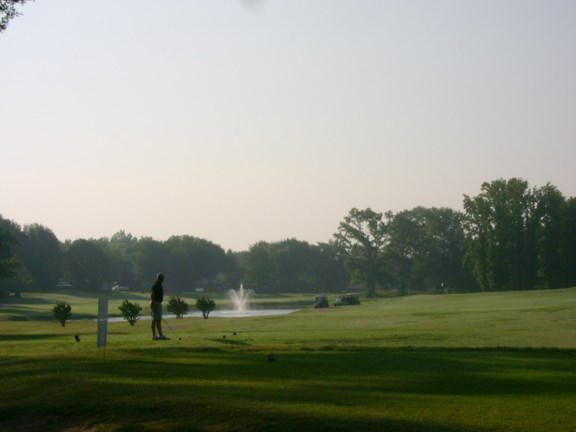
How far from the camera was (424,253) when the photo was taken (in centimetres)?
17250

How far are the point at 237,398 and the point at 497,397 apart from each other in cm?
464

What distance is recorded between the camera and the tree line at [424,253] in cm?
13238

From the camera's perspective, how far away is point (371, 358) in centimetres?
2300

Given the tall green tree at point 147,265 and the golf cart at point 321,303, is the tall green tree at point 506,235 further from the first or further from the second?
the tall green tree at point 147,265

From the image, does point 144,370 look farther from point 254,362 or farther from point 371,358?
point 371,358

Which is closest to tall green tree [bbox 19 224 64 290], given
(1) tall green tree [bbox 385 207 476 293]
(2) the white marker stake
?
(1) tall green tree [bbox 385 207 476 293]

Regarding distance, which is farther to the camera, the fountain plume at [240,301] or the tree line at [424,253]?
the tree line at [424,253]

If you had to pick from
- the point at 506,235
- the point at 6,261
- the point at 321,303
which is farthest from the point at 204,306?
the point at 506,235

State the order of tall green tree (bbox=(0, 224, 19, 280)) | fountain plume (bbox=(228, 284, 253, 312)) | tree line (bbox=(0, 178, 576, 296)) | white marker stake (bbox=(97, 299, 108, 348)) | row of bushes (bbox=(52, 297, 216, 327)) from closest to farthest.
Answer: white marker stake (bbox=(97, 299, 108, 348)) < row of bushes (bbox=(52, 297, 216, 327)) < tall green tree (bbox=(0, 224, 19, 280)) < fountain plume (bbox=(228, 284, 253, 312)) < tree line (bbox=(0, 178, 576, 296))

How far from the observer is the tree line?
132375 mm

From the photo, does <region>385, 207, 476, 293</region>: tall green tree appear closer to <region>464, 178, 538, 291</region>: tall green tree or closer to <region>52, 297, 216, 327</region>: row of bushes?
<region>464, 178, 538, 291</region>: tall green tree

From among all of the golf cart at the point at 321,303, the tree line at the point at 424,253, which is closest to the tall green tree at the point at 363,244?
the tree line at the point at 424,253

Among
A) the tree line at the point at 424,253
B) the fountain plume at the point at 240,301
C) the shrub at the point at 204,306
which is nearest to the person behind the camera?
the shrub at the point at 204,306

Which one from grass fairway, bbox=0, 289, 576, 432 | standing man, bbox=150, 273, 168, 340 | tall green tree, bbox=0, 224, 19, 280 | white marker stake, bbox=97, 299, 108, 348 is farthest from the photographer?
tall green tree, bbox=0, 224, 19, 280
